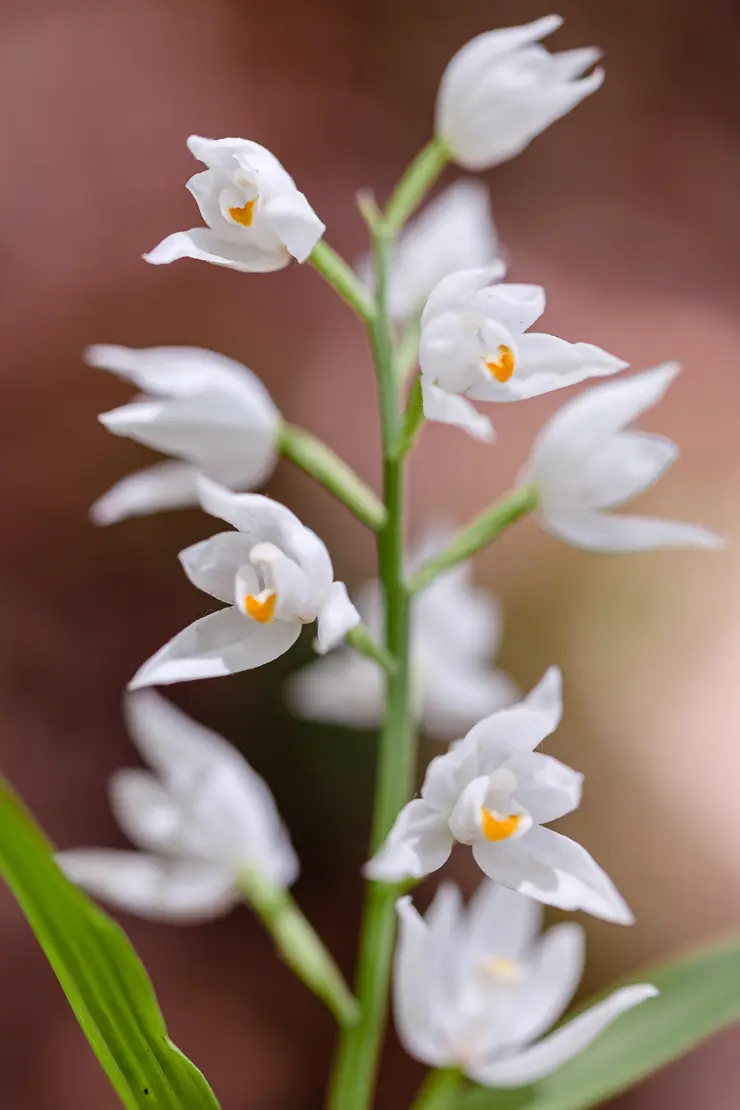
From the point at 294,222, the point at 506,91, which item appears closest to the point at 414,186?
the point at 506,91

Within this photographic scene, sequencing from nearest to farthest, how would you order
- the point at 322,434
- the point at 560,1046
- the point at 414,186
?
the point at 560,1046
the point at 414,186
the point at 322,434

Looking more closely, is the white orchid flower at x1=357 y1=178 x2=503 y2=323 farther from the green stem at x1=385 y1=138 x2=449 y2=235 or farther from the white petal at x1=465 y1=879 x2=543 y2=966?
the white petal at x1=465 y1=879 x2=543 y2=966

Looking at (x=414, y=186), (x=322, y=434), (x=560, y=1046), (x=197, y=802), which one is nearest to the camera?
(x=560, y=1046)

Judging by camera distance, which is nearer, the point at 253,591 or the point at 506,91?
the point at 253,591

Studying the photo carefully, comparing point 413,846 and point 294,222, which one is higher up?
point 294,222

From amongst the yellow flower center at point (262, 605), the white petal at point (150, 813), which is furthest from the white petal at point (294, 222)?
the white petal at point (150, 813)

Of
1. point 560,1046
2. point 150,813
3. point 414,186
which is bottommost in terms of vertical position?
point 560,1046

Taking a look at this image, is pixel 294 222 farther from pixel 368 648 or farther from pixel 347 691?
pixel 347 691

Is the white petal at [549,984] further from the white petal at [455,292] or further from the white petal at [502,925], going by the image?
the white petal at [455,292]
